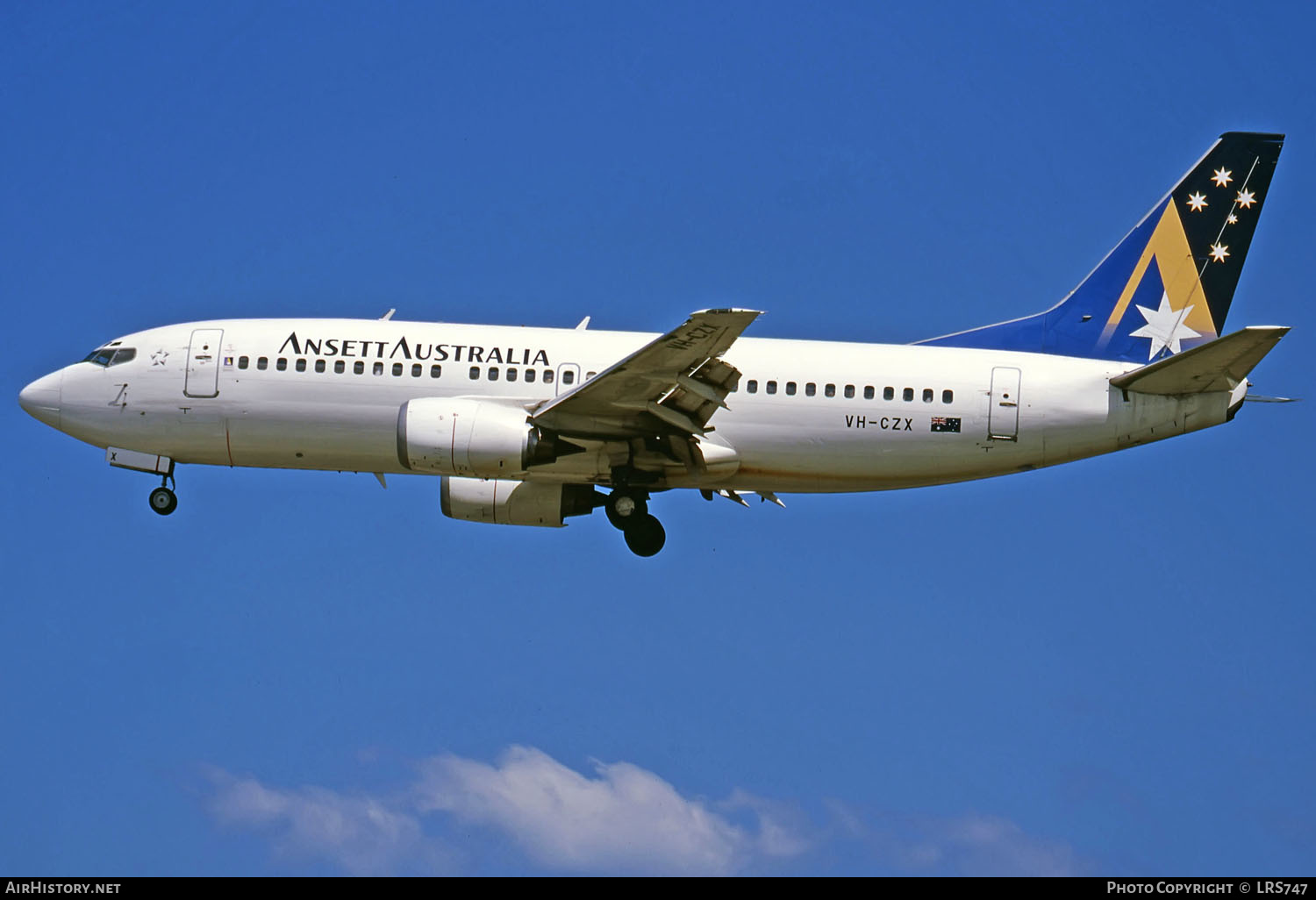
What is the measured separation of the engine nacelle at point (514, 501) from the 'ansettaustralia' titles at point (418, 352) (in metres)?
2.96

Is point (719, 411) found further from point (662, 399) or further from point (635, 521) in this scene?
point (635, 521)

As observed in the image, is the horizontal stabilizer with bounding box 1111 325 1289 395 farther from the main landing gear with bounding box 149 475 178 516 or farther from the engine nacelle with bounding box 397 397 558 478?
the main landing gear with bounding box 149 475 178 516

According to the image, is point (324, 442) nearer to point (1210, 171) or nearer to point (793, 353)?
point (793, 353)

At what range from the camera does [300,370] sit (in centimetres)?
3706

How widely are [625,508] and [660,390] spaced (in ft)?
10.4

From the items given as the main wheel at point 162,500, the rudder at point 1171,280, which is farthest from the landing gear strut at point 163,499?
the rudder at point 1171,280

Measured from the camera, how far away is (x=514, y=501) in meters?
38.7

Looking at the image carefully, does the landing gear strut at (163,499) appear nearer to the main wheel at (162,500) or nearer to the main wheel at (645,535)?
the main wheel at (162,500)

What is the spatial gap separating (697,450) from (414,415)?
5666 millimetres

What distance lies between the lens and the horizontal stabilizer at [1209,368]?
33312 mm

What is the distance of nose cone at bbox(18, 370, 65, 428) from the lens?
3856cm

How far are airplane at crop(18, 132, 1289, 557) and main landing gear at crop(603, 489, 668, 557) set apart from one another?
5 cm

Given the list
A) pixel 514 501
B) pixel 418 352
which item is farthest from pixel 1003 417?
pixel 418 352
